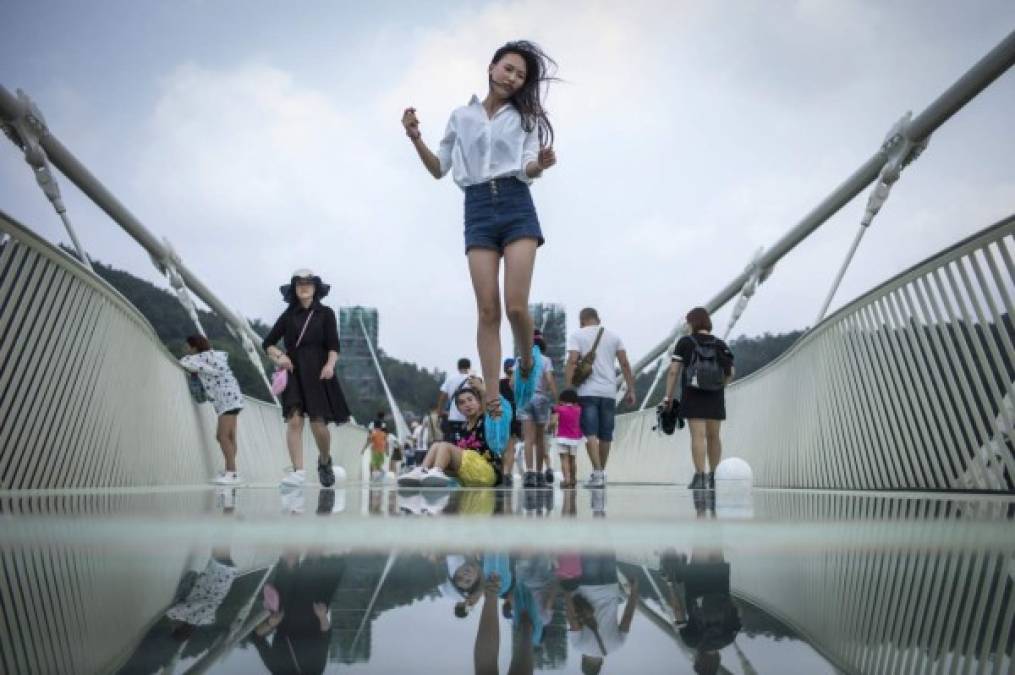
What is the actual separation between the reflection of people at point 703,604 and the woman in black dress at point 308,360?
284 inches

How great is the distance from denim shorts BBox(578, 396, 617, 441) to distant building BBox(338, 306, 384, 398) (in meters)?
79.1

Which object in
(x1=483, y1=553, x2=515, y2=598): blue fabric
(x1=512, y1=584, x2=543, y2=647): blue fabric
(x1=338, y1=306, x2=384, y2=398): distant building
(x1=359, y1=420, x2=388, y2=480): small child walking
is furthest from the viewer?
(x1=338, y1=306, x2=384, y2=398): distant building

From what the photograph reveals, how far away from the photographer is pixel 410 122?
20.1 ft

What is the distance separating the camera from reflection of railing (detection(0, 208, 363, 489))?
19.2 ft

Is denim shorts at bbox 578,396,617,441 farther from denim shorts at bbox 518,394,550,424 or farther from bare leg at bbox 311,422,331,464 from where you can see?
bare leg at bbox 311,422,331,464

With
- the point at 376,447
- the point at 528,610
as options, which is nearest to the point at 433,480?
the point at 528,610

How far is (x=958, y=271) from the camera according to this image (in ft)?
21.6

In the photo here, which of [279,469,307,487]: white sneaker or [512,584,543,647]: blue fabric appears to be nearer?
[512,584,543,647]: blue fabric

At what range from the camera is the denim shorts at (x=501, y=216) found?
20.6 ft

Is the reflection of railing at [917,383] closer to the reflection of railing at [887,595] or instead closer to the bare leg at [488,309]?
the bare leg at [488,309]

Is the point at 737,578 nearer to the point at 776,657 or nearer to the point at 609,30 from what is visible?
the point at 776,657

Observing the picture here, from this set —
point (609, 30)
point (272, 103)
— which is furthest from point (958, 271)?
point (272, 103)

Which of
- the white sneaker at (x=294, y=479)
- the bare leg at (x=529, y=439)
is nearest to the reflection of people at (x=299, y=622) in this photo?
the white sneaker at (x=294, y=479)

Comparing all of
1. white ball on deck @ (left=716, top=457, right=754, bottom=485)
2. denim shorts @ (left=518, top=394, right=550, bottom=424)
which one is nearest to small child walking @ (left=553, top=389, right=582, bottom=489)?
denim shorts @ (left=518, top=394, right=550, bottom=424)
